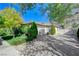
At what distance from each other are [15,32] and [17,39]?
10 centimetres

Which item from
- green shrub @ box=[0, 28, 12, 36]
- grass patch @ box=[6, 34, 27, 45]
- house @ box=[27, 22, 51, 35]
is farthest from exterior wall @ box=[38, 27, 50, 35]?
green shrub @ box=[0, 28, 12, 36]

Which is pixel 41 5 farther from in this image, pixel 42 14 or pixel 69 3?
pixel 69 3

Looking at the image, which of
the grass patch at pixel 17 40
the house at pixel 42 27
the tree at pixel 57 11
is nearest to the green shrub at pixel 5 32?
the grass patch at pixel 17 40

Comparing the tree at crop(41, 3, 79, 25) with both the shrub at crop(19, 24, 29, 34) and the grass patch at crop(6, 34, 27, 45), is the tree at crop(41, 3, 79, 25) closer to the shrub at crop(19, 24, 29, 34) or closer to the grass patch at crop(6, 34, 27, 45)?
the shrub at crop(19, 24, 29, 34)

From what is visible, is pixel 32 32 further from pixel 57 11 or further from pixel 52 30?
pixel 57 11

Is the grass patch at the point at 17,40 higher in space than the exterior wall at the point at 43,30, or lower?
lower

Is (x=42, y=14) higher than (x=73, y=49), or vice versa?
(x=42, y=14)

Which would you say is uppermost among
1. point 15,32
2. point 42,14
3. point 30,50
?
point 42,14

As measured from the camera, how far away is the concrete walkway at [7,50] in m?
3.57

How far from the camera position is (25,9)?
11.9 ft

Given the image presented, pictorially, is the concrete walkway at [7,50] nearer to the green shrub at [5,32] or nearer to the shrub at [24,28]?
the green shrub at [5,32]

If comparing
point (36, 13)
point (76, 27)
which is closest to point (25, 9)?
point (36, 13)

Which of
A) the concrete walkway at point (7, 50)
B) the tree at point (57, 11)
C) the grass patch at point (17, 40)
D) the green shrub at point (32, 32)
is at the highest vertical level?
the tree at point (57, 11)

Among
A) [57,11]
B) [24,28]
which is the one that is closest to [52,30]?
[57,11]
